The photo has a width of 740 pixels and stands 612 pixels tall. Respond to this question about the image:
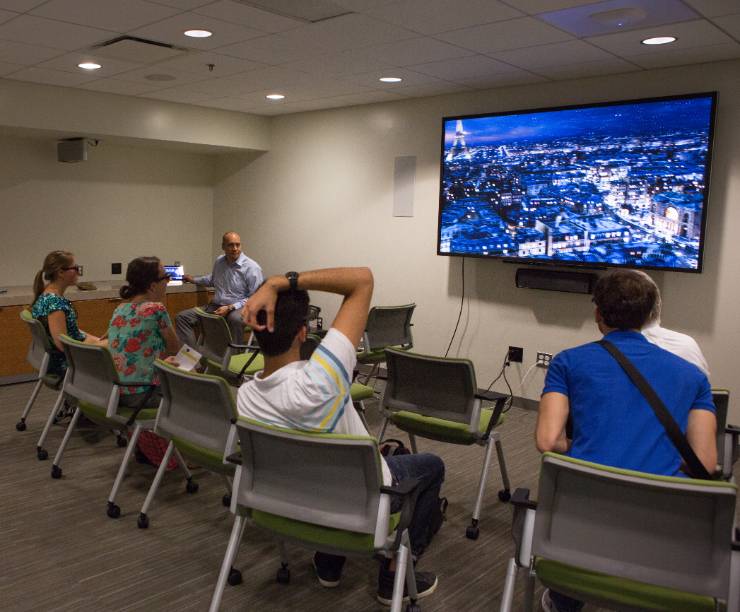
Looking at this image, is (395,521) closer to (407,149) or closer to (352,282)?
(352,282)

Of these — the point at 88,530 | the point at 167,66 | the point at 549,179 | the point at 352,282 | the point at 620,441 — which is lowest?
the point at 88,530

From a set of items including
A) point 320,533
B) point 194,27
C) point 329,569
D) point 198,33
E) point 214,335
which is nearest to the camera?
point 320,533

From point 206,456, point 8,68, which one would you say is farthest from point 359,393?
point 8,68

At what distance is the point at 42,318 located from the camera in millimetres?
4551

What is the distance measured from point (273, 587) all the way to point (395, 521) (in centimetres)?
88

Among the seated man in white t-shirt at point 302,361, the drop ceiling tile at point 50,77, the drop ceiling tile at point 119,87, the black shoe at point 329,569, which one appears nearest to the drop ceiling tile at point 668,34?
the seated man in white t-shirt at point 302,361

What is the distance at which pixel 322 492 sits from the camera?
2.24 metres

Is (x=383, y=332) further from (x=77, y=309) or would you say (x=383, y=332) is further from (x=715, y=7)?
(x=77, y=309)

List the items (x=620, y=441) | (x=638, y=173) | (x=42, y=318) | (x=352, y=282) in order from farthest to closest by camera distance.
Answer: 1. (x=638, y=173)
2. (x=42, y=318)
3. (x=352, y=282)
4. (x=620, y=441)

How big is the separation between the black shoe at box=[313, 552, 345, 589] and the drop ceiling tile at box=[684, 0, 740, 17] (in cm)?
331

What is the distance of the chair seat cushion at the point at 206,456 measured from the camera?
303cm

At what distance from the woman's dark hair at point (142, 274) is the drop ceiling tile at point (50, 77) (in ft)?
9.17

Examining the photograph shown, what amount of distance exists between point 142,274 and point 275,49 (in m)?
1.97

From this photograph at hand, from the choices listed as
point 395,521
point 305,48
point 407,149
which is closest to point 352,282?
point 395,521
